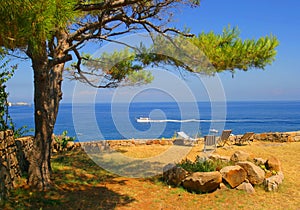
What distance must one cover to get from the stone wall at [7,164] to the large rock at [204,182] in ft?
8.51

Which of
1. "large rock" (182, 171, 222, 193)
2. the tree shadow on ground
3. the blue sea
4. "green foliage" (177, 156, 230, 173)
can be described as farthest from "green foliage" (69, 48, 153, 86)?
"large rock" (182, 171, 222, 193)

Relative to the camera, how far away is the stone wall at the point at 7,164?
3537 millimetres

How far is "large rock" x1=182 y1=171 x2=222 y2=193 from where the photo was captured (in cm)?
418

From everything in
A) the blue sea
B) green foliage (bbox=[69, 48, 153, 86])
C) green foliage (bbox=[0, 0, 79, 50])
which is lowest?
the blue sea

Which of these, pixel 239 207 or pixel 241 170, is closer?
pixel 239 207

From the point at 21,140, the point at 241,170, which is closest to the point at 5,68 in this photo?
the point at 21,140

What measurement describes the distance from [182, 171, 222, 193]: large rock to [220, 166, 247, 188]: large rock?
13 centimetres

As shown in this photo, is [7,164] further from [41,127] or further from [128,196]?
[128,196]

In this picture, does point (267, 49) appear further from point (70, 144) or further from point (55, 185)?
point (70, 144)

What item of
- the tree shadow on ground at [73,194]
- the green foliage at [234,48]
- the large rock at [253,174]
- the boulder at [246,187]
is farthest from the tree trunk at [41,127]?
the large rock at [253,174]

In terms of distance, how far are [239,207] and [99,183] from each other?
89.7 inches

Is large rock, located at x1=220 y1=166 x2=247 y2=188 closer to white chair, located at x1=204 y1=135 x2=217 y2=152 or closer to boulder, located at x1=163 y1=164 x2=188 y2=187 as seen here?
boulder, located at x1=163 y1=164 x2=188 y2=187

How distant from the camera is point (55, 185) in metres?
4.18

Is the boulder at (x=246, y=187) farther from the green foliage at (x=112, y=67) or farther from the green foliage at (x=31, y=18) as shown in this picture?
the green foliage at (x=31, y=18)
